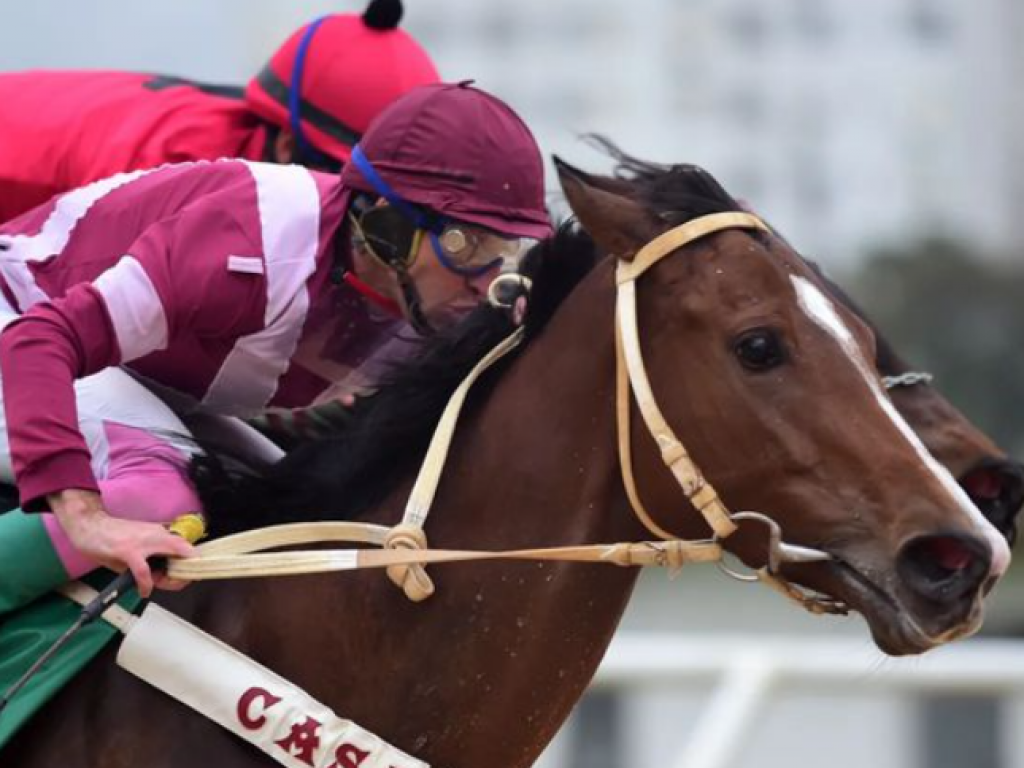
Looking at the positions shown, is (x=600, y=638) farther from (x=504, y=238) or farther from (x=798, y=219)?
(x=798, y=219)

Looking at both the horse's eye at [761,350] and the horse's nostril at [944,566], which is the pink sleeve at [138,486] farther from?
the horse's nostril at [944,566]

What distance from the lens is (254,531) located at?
11.9ft

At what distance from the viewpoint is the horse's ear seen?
11.5 feet

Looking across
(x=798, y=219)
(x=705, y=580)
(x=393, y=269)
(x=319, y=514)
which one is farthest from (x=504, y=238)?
(x=798, y=219)

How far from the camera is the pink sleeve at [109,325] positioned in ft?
11.3

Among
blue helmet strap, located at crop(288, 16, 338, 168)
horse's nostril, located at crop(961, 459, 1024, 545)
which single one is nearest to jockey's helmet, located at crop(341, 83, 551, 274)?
horse's nostril, located at crop(961, 459, 1024, 545)

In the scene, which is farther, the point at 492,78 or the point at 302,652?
the point at 492,78

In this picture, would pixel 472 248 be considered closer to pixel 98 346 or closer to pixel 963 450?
pixel 98 346

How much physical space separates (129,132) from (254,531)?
192 centimetres

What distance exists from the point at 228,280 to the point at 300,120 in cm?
194

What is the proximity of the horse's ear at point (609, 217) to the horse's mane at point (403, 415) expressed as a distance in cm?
9

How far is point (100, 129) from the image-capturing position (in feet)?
17.5

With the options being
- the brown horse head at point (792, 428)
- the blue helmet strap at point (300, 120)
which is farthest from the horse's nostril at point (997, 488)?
the blue helmet strap at point (300, 120)

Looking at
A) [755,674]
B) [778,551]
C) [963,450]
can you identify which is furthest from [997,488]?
[755,674]
